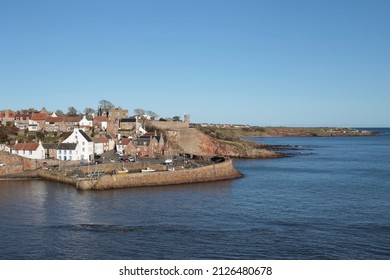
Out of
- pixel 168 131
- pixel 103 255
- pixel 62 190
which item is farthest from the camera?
pixel 168 131

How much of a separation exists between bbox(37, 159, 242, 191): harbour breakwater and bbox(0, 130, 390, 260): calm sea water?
4.14ft

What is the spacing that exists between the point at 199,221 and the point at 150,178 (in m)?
14.3

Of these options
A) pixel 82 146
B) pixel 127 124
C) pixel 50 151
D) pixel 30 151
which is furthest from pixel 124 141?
pixel 127 124

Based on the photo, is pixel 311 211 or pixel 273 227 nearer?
pixel 273 227

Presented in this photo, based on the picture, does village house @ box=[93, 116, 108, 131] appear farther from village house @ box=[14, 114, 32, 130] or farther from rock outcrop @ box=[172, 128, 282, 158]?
rock outcrop @ box=[172, 128, 282, 158]

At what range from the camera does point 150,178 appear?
3872cm

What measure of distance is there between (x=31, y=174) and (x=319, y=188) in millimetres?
26301

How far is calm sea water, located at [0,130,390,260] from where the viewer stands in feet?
64.9

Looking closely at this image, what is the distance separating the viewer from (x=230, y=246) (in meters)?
20.3

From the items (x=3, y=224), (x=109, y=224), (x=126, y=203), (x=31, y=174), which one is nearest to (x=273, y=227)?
(x=109, y=224)

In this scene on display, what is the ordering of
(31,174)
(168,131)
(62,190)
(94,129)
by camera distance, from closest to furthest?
1. (62,190)
2. (31,174)
3. (94,129)
4. (168,131)

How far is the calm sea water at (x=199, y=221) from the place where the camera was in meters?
19.8

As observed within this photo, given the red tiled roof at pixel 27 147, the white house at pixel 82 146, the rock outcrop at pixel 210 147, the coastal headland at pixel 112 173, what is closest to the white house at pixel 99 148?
the white house at pixel 82 146

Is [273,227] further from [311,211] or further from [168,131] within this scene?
[168,131]
